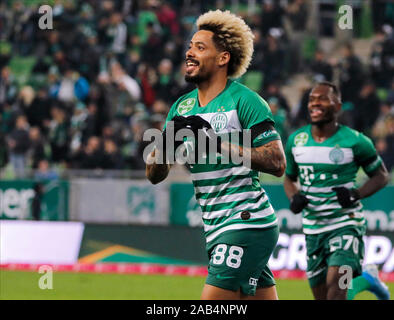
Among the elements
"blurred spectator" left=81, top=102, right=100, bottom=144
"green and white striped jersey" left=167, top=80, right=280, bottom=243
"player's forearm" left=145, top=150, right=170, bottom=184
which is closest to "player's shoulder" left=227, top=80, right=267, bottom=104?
"green and white striped jersey" left=167, top=80, right=280, bottom=243

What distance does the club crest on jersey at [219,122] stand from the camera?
21.8 ft

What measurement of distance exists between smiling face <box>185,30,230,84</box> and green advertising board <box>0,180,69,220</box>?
11.9 m

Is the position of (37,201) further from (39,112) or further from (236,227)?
(236,227)

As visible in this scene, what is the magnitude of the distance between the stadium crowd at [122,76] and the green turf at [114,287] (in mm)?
4092

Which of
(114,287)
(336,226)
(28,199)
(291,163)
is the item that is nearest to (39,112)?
(28,199)

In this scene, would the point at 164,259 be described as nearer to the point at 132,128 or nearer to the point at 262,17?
the point at 132,128

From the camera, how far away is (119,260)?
16.2 m

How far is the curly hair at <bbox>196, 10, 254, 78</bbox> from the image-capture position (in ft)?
22.5

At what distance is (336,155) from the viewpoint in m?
9.38

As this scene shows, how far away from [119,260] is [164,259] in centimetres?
78

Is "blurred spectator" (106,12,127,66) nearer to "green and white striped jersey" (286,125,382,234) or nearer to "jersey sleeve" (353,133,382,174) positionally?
"green and white striped jersey" (286,125,382,234)

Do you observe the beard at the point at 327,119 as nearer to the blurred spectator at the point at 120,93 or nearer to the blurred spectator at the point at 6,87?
the blurred spectator at the point at 120,93

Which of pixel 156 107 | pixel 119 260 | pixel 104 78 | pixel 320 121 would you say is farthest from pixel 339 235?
pixel 104 78
